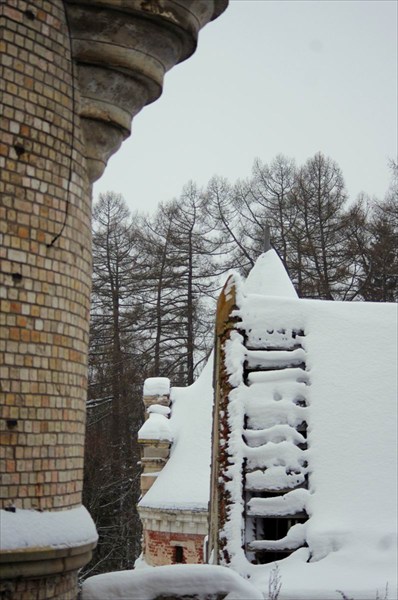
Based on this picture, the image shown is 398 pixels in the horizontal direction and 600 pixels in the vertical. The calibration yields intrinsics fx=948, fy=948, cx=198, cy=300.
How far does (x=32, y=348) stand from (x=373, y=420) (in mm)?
4878

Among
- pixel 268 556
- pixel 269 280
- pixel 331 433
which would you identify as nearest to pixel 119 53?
pixel 331 433

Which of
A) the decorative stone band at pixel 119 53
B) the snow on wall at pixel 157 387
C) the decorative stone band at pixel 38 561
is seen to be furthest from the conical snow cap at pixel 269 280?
the decorative stone band at pixel 38 561

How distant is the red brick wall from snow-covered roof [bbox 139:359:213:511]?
744 mm

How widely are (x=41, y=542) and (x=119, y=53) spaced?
3.64 meters

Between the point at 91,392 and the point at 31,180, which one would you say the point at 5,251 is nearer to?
the point at 31,180

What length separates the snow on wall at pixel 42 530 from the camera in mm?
6074

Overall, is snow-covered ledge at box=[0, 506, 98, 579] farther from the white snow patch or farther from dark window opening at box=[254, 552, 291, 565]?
dark window opening at box=[254, 552, 291, 565]

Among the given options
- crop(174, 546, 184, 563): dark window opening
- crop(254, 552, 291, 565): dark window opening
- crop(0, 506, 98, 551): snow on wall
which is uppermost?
crop(0, 506, 98, 551): snow on wall

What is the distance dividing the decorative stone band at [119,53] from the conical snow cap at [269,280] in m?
13.0

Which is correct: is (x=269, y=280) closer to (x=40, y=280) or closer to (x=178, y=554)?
(x=178, y=554)

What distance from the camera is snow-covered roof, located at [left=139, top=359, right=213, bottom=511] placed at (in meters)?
22.0

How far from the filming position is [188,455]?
2333 centimetres

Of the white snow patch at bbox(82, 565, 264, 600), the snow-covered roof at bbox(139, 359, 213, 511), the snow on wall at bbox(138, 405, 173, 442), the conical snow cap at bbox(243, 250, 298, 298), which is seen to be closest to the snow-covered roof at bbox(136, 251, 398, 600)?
the white snow patch at bbox(82, 565, 264, 600)

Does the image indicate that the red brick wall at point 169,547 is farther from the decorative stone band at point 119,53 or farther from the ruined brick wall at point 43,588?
the decorative stone band at point 119,53
